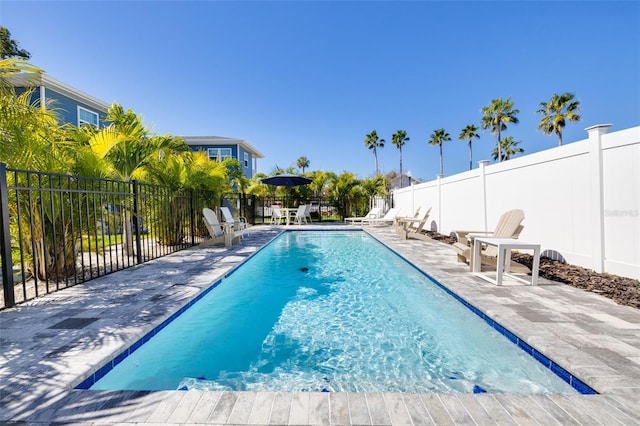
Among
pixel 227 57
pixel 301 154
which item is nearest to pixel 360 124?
pixel 227 57

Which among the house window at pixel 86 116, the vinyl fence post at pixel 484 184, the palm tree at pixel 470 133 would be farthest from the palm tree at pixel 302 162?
the vinyl fence post at pixel 484 184

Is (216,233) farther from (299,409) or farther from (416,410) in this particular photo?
(416,410)

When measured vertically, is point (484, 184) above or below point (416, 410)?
above

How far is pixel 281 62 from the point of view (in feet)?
55.7

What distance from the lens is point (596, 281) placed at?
13.9ft

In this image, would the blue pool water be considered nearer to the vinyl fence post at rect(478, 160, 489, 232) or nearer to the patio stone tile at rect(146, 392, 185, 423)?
the patio stone tile at rect(146, 392, 185, 423)

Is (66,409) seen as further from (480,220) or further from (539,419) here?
(480,220)

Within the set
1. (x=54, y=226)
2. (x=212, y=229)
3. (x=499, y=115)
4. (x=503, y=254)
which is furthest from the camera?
(x=499, y=115)

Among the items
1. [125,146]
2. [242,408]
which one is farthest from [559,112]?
→ [242,408]

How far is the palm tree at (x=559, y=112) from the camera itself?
2772 centimetres

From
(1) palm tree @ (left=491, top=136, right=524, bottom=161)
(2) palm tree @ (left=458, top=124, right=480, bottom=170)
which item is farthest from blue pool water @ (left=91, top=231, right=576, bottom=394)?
(1) palm tree @ (left=491, top=136, right=524, bottom=161)

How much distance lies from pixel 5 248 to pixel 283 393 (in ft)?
12.1

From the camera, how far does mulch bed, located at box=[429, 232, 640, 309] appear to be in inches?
143

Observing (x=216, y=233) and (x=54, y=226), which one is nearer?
(x=54, y=226)
